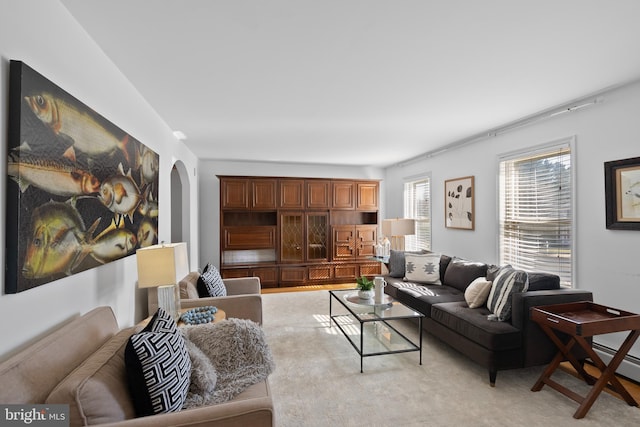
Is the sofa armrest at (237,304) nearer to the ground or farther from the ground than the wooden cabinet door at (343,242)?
nearer to the ground

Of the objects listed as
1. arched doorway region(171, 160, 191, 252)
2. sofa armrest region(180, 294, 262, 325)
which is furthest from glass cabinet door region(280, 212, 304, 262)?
sofa armrest region(180, 294, 262, 325)

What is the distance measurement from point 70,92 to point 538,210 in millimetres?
4278

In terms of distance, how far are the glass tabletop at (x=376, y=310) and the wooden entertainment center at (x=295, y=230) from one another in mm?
2693

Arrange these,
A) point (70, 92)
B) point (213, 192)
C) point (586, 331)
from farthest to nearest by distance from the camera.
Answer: point (213, 192), point (586, 331), point (70, 92)

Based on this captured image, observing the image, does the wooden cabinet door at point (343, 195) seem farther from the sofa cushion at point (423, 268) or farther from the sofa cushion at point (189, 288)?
the sofa cushion at point (189, 288)

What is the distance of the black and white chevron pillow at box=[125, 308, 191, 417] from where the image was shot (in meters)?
1.38

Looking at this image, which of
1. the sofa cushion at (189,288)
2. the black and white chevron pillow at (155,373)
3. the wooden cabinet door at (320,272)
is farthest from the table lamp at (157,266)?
the wooden cabinet door at (320,272)

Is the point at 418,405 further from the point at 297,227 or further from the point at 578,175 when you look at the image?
the point at 297,227

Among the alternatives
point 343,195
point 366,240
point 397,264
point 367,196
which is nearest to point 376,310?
point 397,264

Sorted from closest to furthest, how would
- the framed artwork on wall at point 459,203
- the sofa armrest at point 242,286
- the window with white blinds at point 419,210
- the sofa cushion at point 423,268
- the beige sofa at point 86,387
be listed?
the beige sofa at point 86,387
the sofa armrest at point 242,286
the sofa cushion at point 423,268
the framed artwork on wall at point 459,203
the window with white blinds at point 419,210

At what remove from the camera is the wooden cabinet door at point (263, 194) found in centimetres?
610

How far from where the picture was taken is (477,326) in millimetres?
2762

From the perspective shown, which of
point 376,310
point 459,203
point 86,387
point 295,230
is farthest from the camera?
point 295,230

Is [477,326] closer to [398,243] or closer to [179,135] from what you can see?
[398,243]
